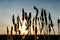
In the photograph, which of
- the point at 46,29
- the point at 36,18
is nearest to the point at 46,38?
the point at 46,29

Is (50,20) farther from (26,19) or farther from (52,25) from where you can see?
(26,19)

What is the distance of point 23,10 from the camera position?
64.4ft

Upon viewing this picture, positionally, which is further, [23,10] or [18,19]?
[18,19]

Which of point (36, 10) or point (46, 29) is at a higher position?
point (36, 10)

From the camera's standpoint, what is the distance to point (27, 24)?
2005cm

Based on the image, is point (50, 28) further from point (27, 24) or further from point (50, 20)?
point (27, 24)

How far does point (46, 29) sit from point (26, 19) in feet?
7.93

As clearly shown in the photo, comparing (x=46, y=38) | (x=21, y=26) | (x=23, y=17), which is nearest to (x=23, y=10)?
(x=23, y=17)

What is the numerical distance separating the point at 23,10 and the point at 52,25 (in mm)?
2837

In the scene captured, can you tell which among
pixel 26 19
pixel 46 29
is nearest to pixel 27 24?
pixel 26 19

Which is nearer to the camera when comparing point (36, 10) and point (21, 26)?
point (36, 10)

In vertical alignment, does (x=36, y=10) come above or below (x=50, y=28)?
above

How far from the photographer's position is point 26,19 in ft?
64.5

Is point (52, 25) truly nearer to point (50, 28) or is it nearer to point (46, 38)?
point (50, 28)
